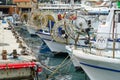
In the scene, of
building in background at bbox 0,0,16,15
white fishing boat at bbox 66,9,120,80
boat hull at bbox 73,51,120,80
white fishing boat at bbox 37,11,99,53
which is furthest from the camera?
building in background at bbox 0,0,16,15

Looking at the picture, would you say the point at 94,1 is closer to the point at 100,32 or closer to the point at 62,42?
the point at 62,42

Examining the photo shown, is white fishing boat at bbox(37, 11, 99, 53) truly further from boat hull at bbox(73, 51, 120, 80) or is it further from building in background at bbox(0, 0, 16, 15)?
building in background at bbox(0, 0, 16, 15)

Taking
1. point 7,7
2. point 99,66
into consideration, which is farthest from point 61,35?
point 7,7

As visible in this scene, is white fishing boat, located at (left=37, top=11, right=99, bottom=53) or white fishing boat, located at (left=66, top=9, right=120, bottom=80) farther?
white fishing boat, located at (left=37, top=11, right=99, bottom=53)

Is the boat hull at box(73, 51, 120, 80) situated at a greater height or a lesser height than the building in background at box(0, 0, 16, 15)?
lesser

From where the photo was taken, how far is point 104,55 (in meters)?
15.1

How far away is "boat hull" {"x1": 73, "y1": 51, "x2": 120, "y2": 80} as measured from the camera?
14569 mm

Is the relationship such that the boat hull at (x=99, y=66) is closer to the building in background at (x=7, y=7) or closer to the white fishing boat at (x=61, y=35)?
the white fishing boat at (x=61, y=35)

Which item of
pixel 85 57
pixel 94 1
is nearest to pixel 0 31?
pixel 85 57

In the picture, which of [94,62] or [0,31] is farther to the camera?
[0,31]

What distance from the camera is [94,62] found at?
15156 millimetres

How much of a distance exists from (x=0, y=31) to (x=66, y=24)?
7115 millimetres

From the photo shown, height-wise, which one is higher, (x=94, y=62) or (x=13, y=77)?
(x=94, y=62)

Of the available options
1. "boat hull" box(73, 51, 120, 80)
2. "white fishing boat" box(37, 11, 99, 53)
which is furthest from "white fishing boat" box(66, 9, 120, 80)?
"white fishing boat" box(37, 11, 99, 53)
